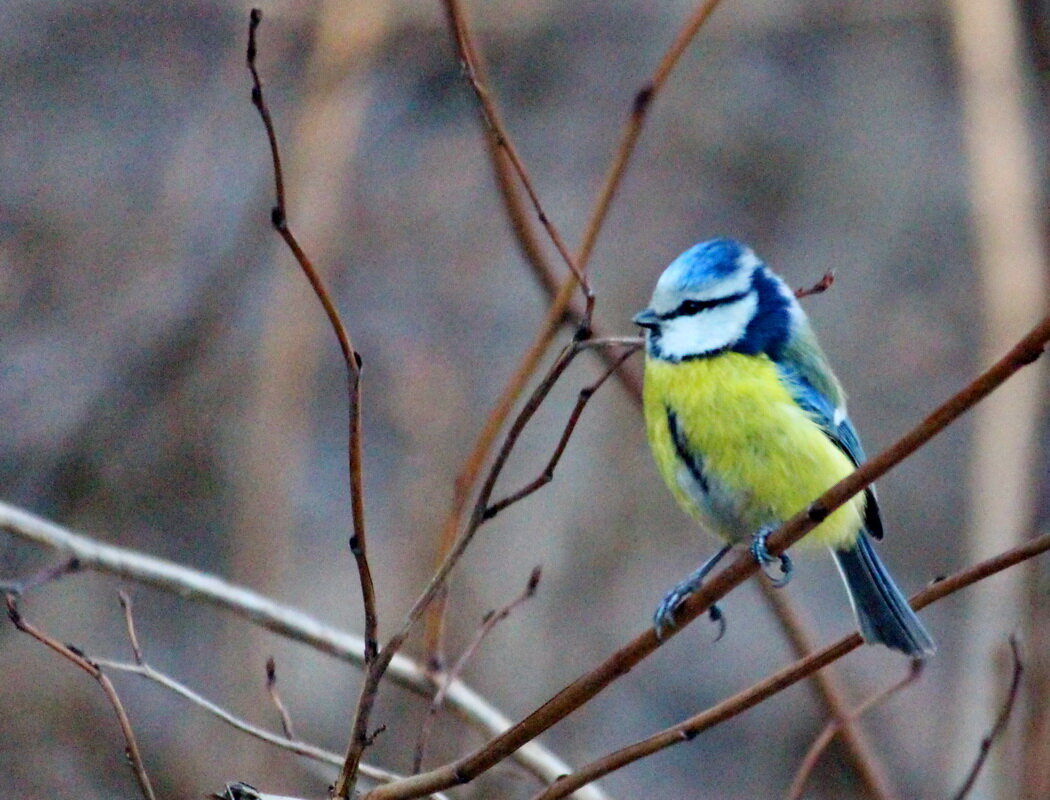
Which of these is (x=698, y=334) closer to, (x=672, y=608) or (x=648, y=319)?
(x=648, y=319)

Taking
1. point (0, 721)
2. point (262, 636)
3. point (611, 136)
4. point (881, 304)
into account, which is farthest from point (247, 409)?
point (881, 304)

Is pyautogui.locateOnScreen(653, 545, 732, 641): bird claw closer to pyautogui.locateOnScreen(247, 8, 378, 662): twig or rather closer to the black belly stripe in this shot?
the black belly stripe

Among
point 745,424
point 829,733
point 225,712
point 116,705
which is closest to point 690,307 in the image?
point 745,424

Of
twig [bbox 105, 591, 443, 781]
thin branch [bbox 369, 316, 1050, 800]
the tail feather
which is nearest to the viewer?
thin branch [bbox 369, 316, 1050, 800]

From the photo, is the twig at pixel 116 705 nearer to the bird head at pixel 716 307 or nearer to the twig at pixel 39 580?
the twig at pixel 39 580

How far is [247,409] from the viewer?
412 centimetres

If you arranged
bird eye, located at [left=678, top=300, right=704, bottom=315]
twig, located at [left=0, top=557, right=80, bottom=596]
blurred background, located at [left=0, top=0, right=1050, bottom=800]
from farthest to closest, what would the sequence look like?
blurred background, located at [left=0, top=0, right=1050, bottom=800], bird eye, located at [left=678, top=300, right=704, bottom=315], twig, located at [left=0, top=557, right=80, bottom=596]

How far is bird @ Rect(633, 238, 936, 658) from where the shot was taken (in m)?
2.14

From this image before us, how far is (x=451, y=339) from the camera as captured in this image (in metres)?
5.04

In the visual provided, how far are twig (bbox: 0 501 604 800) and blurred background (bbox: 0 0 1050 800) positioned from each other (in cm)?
11

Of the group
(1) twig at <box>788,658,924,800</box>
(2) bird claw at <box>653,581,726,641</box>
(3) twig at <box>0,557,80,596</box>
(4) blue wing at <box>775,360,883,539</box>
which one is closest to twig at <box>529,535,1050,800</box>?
(2) bird claw at <box>653,581,726,641</box>

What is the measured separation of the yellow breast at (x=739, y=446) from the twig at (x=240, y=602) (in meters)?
0.51

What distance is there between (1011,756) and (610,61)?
3.94 m

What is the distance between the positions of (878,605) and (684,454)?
43 cm
